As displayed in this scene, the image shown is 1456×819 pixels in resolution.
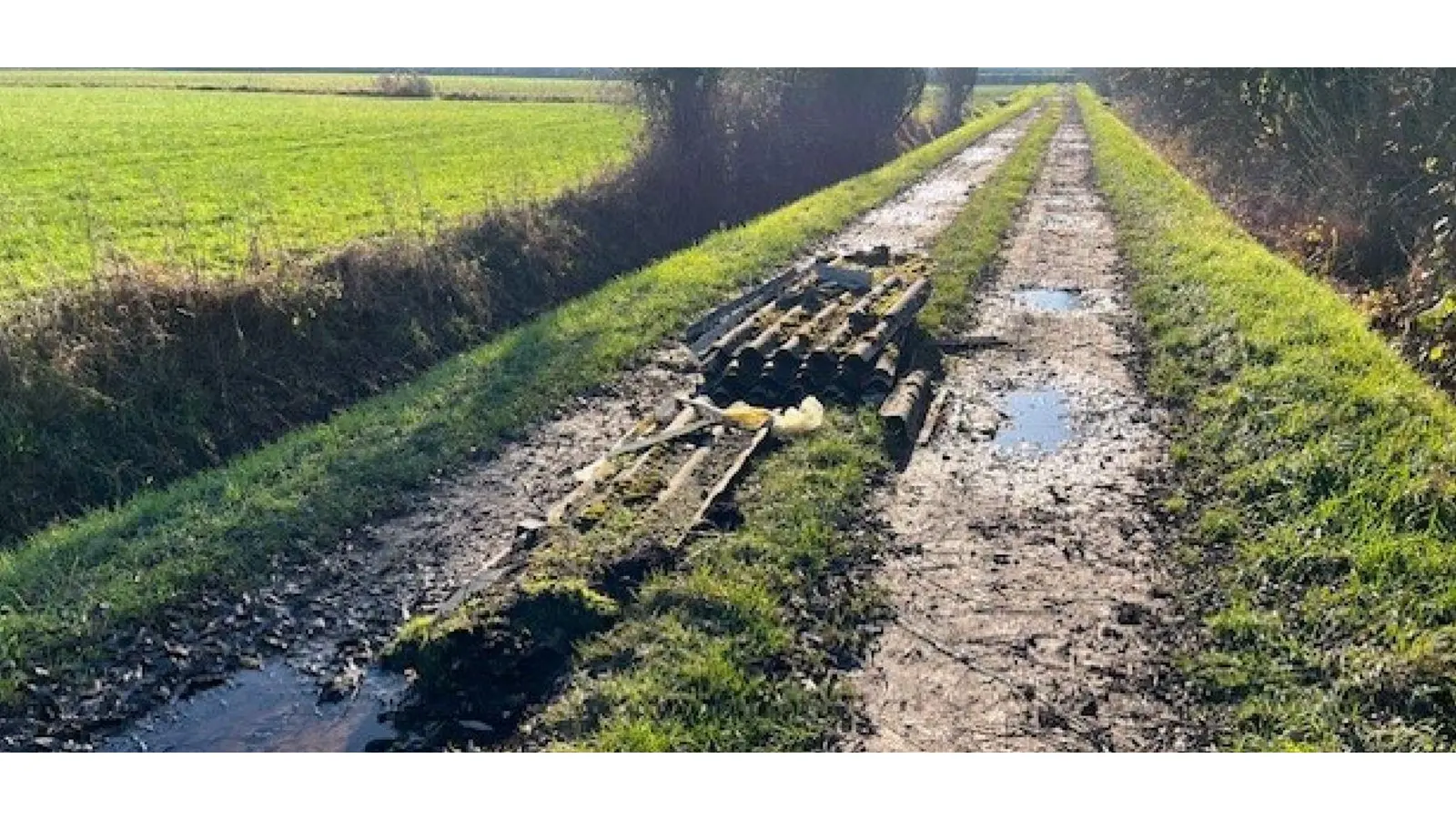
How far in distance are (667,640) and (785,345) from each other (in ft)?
17.6

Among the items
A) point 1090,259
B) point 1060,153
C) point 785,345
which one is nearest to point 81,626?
point 785,345

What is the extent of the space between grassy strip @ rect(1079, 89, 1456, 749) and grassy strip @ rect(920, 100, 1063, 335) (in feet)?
8.84

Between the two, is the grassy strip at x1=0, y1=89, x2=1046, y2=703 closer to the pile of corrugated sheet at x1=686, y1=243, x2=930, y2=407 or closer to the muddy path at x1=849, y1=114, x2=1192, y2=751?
the pile of corrugated sheet at x1=686, y1=243, x2=930, y2=407

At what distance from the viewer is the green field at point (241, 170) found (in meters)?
15.8

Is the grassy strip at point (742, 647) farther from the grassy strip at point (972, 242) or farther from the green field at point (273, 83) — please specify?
the green field at point (273, 83)

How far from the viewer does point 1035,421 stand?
10867mm

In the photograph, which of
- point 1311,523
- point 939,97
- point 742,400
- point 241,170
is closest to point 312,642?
point 742,400

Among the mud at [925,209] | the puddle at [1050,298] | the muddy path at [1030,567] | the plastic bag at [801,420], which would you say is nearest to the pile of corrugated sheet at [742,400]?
the plastic bag at [801,420]

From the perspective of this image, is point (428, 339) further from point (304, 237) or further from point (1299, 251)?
point (1299, 251)

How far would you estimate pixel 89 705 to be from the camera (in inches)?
253

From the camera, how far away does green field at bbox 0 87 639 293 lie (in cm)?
1578

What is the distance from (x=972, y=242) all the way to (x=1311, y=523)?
40.9 ft

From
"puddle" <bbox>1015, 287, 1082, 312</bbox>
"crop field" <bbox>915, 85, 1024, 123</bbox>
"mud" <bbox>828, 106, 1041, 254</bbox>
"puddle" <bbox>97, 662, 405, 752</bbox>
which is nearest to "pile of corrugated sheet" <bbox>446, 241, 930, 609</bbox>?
"puddle" <bbox>97, 662, 405, 752</bbox>

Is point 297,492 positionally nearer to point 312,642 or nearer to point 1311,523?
point 312,642
